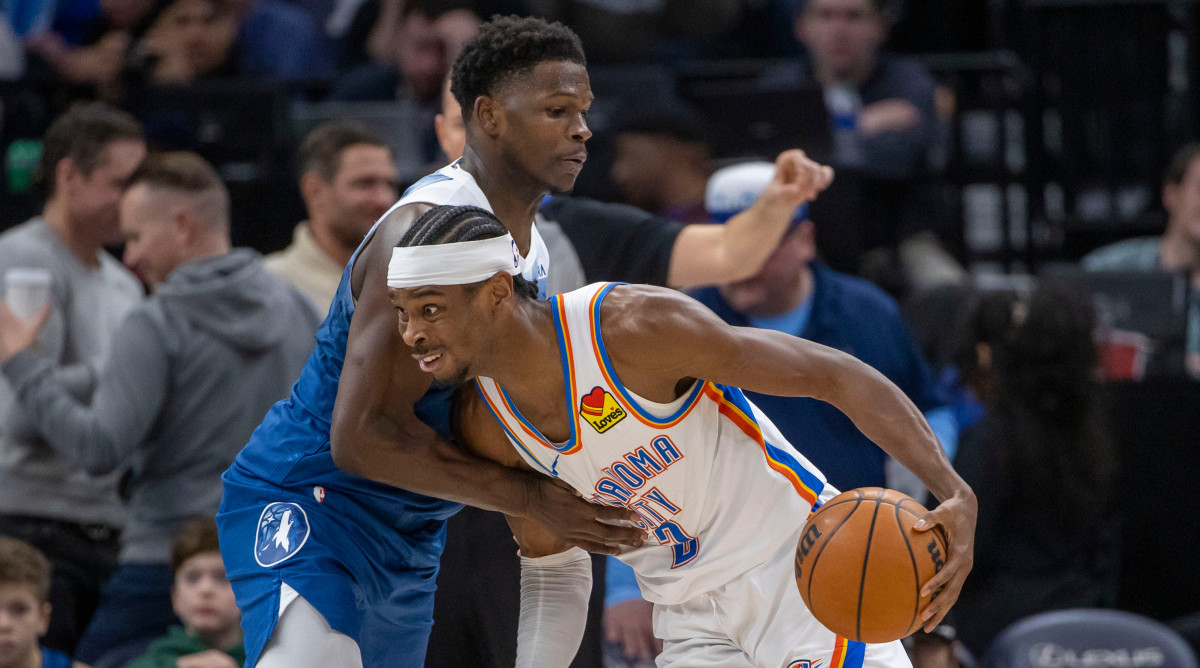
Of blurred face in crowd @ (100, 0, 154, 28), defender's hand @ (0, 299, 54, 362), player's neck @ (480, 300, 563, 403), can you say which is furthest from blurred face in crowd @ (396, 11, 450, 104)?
player's neck @ (480, 300, 563, 403)

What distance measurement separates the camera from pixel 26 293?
5422 millimetres

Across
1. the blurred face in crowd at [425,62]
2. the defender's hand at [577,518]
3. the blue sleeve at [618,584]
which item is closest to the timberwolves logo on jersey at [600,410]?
the defender's hand at [577,518]

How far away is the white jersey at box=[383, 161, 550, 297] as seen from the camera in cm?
330

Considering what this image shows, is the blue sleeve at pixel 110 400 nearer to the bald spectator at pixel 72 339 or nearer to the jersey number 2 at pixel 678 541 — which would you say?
the bald spectator at pixel 72 339

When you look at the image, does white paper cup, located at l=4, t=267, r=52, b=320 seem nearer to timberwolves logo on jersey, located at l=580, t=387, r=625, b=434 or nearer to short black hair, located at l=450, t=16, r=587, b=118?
short black hair, located at l=450, t=16, r=587, b=118

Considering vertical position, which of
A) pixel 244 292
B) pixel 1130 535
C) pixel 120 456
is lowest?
pixel 1130 535

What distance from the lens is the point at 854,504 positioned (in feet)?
10.3

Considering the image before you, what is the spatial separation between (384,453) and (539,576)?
613mm

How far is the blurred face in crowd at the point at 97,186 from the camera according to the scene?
5.81m

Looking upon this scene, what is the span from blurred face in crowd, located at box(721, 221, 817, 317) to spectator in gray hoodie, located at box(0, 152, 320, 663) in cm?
168

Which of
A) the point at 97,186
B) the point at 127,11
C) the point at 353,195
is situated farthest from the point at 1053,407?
the point at 127,11

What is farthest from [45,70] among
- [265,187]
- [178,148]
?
[265,187]

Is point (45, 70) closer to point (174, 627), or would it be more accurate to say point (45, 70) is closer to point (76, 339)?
point (76, 339)

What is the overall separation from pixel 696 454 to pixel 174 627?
9.07ft
